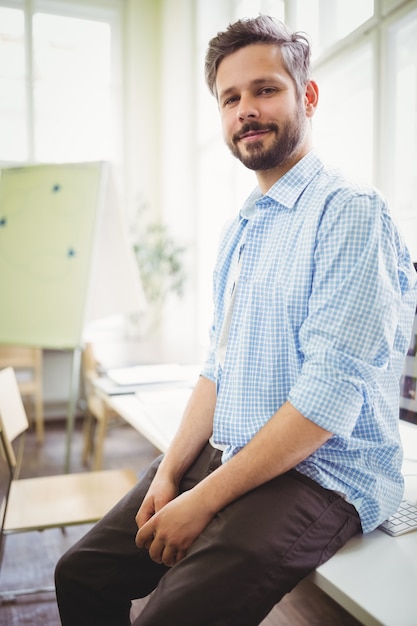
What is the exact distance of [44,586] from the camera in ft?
7.02

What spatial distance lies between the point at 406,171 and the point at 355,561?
1818 millimetres

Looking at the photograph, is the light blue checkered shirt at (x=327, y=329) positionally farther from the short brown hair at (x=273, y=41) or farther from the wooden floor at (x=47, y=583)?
the wooden floor at (x=47, y=583)

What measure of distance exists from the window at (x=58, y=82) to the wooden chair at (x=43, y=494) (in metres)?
3.59

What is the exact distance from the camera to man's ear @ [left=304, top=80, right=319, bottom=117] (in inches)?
46.8

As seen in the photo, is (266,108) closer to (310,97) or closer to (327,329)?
(310,97)

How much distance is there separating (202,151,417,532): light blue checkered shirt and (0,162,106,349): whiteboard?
166 cm

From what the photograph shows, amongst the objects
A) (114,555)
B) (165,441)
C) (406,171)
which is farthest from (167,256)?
(114,555)

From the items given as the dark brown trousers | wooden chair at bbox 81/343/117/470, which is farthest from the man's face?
wooden chair at bbox 81/343/117/470

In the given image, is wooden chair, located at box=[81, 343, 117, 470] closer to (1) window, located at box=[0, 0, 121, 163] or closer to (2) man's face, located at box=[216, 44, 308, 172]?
(2) man's face, located at box=[216, 44, 308, 172]

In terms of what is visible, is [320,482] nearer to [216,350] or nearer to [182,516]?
[182,516]

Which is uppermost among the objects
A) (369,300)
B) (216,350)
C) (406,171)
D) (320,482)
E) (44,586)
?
(406,171)

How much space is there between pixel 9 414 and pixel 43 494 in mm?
316

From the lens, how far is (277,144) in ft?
3.71

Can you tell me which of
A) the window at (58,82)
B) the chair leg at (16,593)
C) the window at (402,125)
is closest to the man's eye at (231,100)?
the window at (402,125)
